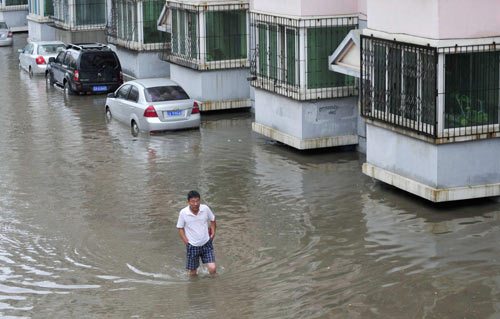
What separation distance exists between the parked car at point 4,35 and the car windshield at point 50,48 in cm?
857

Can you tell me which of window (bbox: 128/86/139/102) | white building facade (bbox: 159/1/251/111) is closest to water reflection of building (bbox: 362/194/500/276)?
window (bbox: 128/86/139/102)

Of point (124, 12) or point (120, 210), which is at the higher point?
point (124, 12)

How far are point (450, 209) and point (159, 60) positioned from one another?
1723cm

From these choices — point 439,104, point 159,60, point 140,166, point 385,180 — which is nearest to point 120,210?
point 140,166

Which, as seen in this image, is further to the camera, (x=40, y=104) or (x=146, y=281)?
(x=40, y=104)

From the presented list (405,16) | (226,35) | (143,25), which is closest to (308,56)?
(405,16)

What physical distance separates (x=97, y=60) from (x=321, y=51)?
456 inches

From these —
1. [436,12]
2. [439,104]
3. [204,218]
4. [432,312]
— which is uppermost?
[436,12]

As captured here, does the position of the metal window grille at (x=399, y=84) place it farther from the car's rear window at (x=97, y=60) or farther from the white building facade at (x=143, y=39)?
the white building facade at (x=143, y=39)

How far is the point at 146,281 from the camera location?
13.6m

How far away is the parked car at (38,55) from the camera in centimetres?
3488

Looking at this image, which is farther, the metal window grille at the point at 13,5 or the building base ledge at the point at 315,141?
the metal window grille at the point at 13,5

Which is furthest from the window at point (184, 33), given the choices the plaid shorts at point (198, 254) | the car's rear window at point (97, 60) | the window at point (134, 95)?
the plaid shorts at point (198, 254)

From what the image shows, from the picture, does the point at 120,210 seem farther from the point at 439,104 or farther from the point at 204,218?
the point at 439,104
